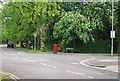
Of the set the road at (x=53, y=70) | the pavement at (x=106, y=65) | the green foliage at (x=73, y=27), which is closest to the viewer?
the road at (x=53, y=70)

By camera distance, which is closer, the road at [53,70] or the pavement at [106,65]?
the road at [53,70]

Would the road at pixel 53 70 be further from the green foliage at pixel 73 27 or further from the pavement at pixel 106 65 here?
the green foliage at pixel 73 27

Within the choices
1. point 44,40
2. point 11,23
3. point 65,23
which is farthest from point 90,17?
point 11,23

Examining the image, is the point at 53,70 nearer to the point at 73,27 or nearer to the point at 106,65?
the point at 106,65

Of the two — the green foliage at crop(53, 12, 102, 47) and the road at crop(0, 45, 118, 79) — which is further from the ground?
the green foliage at crop(53, 12, 102, 47)

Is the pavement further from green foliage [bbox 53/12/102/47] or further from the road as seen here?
green foliage [bbox 53/12/102/47]

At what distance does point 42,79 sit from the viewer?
41.7 ft

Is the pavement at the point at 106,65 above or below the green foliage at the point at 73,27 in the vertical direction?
below

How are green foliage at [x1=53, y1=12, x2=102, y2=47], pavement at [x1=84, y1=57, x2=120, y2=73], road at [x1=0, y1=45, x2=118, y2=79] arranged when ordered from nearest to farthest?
1. road at [x1=0, y1=45, x2=118, y2=79]
2. pavement at [x1=84, y1=57, x2=120, y2=73]
3. green foliage at [x1=53, y1=12, x2=102, y2=47]

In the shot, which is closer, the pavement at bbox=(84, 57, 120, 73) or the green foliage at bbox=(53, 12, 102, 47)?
the pavement at bbox=(84, 57, 120, 73)

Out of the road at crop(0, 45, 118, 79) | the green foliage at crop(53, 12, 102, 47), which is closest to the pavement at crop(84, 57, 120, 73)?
the road at crop(0, 45, 118, 79)

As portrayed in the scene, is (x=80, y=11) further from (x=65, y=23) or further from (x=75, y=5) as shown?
(x=65, y=23)

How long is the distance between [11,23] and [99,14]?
19.0 meters

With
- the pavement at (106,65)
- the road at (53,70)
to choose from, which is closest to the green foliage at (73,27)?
the pavement at (106,65)
